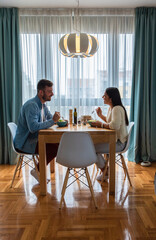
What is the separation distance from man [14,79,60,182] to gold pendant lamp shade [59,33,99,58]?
1.82 feet

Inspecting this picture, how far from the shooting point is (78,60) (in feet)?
12.5

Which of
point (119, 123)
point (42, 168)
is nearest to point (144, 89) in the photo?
point (119, 123)

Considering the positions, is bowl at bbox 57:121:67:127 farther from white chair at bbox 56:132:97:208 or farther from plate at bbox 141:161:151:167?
plate at bbox 141:161:151:167

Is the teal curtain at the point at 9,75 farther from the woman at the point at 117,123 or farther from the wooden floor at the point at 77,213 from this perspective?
the woman at the point at 117,123

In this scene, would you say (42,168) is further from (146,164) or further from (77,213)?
(146,164)

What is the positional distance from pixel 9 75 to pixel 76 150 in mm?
2184

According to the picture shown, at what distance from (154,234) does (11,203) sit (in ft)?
4.81

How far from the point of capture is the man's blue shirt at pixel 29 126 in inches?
103

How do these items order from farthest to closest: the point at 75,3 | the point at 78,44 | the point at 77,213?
the point at 75,3 < the point at 78,44 < the point at 77,213

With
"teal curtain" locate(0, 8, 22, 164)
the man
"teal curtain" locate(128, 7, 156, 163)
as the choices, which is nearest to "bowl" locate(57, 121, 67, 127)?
the man

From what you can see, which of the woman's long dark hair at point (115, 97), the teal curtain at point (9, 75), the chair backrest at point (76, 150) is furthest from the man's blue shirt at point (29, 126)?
the teal curtain at point (9, 75)

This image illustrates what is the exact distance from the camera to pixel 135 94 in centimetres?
380

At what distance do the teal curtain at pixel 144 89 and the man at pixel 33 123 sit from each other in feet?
5.31

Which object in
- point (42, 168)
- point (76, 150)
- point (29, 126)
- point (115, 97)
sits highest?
point (115, 97)
